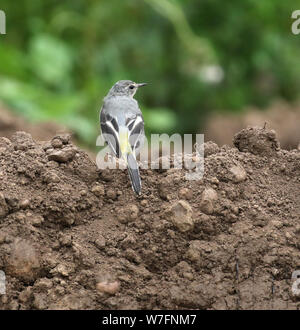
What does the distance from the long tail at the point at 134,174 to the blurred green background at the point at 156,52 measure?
513 cm

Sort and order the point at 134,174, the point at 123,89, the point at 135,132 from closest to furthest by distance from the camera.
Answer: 1. the point at 134,174
2. the point at 135,132
3. the point at 123,89

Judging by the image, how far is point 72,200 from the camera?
428 centimetres

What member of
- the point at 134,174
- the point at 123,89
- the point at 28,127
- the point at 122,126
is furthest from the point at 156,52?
the point at 134,174

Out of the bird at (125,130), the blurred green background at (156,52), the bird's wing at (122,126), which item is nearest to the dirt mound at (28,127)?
the blurred green background at (156,52)

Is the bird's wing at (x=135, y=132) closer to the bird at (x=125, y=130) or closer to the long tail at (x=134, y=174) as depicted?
the bird at (x=125, y=130)

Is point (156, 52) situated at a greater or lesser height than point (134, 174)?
greater

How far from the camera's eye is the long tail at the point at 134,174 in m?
4.35

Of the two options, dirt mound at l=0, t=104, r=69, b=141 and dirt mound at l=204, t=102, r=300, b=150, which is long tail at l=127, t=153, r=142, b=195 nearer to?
dirt mound at l=0, t=104, r=69, b=141

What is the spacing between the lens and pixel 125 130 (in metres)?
5.10

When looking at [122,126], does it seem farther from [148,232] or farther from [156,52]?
[156,52]

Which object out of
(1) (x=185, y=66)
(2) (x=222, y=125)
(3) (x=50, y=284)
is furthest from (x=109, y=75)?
(3) (x=50, y=284)

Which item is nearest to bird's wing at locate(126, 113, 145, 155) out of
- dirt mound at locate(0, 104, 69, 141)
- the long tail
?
the long tail

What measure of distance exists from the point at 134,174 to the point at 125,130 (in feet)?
2.45

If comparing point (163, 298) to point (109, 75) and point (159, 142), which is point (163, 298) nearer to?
point (159, 142)
